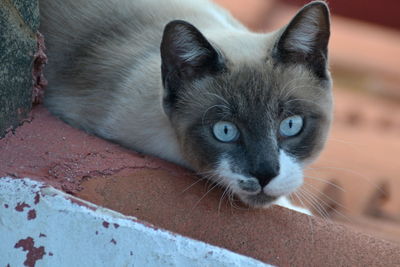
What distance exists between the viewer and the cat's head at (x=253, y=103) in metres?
2.27

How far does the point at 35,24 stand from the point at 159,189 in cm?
79

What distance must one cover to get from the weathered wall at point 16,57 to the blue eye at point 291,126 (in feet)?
3.22

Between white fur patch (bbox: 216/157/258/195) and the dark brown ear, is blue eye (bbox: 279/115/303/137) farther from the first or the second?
the dark brown ear

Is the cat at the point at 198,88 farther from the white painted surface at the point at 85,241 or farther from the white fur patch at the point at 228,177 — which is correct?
the white painted surface at the point at 85,241

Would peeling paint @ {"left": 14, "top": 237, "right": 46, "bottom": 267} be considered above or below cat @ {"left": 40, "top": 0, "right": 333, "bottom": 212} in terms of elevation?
below

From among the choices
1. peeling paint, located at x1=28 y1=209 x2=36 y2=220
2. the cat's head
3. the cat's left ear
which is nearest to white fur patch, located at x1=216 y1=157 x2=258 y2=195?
the cat's head

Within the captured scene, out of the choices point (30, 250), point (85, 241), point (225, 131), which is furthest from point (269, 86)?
point (30, 250)

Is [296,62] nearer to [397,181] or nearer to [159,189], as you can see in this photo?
[159,189]

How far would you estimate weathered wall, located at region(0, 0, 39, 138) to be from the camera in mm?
2178

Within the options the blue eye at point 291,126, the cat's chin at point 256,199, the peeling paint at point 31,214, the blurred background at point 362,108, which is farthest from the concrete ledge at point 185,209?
the blurred background at point 362,108

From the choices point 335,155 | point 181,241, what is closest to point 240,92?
point 181,241

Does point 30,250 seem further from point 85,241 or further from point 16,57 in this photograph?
point 16,57

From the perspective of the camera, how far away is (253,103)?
2342mm

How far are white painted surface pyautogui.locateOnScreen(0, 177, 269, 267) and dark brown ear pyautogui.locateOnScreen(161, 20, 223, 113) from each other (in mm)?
754
